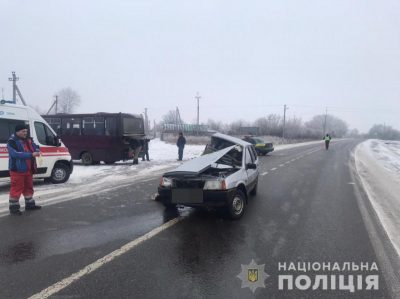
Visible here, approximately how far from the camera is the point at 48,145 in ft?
35.3

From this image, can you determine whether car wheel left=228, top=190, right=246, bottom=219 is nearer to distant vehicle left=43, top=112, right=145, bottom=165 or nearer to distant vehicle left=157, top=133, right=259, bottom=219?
distant vehicle left=157, top=133, right=259, bottom=219

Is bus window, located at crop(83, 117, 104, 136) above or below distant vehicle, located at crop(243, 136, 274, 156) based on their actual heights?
above

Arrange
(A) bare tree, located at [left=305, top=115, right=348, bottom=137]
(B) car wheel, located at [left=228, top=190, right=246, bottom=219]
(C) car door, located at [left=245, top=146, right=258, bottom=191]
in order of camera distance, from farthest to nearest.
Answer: (A) bare tree, located at [left=305, top=115, right=348, bottom=137] < (C) car door, located at [left=245, top=146, right=258, bottom=191] < (B) car wheel, located at [left=228, top=190, right=246, bottom=219]

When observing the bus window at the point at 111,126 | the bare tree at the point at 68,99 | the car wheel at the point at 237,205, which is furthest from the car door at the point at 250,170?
the bare tree at the point at 68,99

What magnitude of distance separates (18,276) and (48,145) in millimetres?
7464

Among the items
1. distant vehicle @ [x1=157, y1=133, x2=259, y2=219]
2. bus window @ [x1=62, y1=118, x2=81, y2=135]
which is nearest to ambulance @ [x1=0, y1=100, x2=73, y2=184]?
distant vehicle @ [x1=157, y1=133, x2=259, y2=219]

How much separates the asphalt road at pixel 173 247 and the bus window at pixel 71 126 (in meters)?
10.6

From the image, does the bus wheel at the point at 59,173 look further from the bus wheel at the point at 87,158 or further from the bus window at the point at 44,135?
the bus wheel at the point at 87,158

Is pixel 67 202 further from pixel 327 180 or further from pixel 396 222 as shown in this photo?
pixel 327 180

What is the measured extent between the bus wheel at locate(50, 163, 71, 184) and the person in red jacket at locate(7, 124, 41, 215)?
4.05 m

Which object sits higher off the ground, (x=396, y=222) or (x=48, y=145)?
(x=48, y=145)

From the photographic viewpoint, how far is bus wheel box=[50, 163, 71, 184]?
11070 millimetres

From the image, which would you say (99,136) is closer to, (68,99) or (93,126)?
(93,126)

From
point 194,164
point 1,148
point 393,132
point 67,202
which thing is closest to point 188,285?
point 194,164
